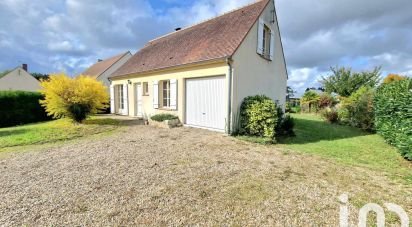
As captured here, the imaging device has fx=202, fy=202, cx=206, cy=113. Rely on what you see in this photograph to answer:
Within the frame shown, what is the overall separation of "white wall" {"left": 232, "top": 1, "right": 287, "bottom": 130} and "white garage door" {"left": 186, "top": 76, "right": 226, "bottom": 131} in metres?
0.57

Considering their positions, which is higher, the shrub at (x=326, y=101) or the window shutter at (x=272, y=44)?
the window shutter at (x=272, y=44)

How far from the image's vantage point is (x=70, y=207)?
9.26 feet

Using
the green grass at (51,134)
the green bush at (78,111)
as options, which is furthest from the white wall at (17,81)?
the green grass at (51,134)

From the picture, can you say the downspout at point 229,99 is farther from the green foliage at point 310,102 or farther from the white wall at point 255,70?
the green foliage at point 310,102

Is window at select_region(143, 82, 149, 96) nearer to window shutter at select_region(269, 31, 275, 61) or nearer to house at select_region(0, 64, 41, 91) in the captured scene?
window shutter at select_region(269, 31, 275, 61)

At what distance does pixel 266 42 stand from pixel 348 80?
16.8 m

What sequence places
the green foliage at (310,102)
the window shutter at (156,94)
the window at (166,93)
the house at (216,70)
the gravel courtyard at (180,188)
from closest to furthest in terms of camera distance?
the gravel courtyard at (180,188), the house at (216,70), the window at (166,93), the window shutter at (156,94), the green foliage at (310,102)

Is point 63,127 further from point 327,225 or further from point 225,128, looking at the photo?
point 327,225

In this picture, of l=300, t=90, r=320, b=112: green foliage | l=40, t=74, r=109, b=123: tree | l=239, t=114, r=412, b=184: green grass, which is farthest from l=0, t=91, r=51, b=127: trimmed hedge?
l=300, t=90, r=320, b=112: green foliage

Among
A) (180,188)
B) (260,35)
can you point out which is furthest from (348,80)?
(180,188)

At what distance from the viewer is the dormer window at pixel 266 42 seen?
29.4 feet

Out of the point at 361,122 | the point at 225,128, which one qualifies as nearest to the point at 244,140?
the point at 225,128

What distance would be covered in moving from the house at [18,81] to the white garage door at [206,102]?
84.3 ft

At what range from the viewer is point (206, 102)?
27.9ft
